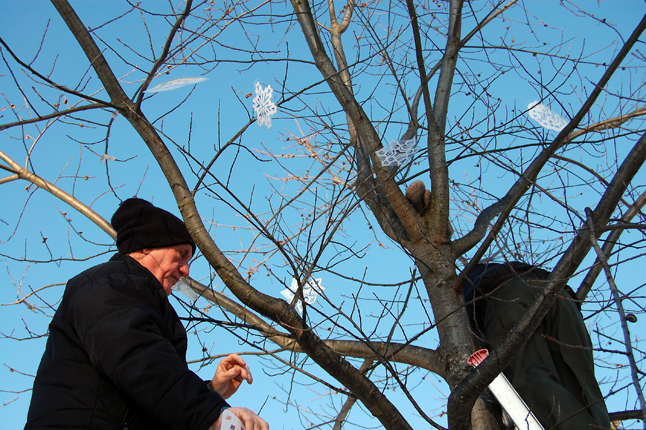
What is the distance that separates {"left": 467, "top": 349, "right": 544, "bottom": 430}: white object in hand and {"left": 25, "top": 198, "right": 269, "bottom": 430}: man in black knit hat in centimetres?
116

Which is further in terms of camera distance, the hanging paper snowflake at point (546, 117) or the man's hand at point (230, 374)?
the hanging paper snowflake at point (546, 117)

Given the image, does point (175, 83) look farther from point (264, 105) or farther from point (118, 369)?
point (118, 369)

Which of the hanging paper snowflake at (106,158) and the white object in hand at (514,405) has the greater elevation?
the hanging paper snowflake at (106,158)

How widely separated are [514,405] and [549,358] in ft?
1.13

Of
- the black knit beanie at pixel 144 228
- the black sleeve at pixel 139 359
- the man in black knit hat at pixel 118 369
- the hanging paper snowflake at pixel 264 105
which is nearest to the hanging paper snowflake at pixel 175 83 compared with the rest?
the hanging paper snowflake at pixel 264 105

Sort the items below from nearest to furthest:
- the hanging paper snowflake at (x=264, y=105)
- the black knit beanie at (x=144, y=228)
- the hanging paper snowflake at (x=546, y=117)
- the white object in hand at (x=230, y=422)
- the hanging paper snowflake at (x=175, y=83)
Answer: the white object in hand at (x=230, y=422) < the black knit beanie at (x=144, y=228) < the hanging paper snowflake at (x=175, y=83) < the hanging paper snowflake at (x=264, y=105) < the hanging paper snowflake at (x=546, y=117)

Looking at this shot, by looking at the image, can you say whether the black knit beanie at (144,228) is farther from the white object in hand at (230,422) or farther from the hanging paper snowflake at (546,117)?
the hanging paper snowflake at (546,117)

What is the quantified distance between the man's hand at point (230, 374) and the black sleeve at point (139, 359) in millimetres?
316

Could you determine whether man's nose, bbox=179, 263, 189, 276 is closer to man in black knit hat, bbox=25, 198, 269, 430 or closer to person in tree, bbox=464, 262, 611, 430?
man in black knit hat, bbox=25, 198, 269, 430

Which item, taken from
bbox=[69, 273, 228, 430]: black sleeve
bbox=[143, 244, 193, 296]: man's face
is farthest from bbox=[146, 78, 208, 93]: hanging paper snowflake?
bbox=[69, 273, 228, 430]: black sleeve

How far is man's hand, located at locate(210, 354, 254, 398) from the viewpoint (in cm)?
157

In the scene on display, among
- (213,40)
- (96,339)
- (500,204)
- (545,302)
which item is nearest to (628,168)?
(545,302)

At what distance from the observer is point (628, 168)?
1.92m

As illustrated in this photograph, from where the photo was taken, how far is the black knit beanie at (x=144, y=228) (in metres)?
1.75
